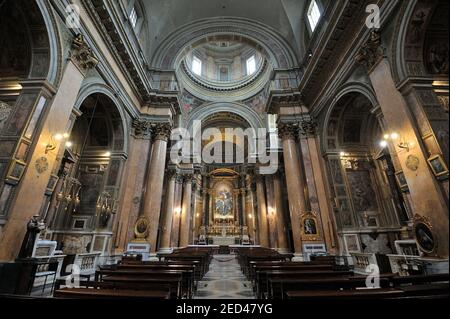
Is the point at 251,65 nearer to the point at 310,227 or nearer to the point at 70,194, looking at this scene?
the point at 310,227

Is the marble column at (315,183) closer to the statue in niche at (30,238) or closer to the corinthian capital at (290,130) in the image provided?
the corinthian capital at (290,130)

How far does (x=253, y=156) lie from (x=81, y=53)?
53.3 ft

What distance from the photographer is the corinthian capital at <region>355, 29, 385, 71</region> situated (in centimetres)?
608

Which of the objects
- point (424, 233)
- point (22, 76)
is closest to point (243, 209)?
point (22, 76)

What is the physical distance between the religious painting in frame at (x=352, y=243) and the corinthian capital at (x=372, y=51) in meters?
6.31

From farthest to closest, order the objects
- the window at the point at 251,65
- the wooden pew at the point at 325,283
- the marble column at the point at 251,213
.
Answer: the window at the point at 251,65 < the marble column at the point at 251,213 < the wooden pew at the point at 325,283

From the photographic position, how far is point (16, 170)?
4.62 metres

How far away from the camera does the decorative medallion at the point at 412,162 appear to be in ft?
15.0

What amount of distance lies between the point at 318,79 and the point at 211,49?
17849mm

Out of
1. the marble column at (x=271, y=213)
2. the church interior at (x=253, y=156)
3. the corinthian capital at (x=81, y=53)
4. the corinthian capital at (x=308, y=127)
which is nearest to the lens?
the church interior at (x=253, y=156)

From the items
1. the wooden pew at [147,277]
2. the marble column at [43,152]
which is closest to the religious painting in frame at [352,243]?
the wooden pew at [147,277]

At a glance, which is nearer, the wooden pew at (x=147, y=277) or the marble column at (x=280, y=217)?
the wooden pew at (x=147, y=277)

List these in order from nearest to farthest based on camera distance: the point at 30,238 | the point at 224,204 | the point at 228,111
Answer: the point at 30,238
the point at 228,111
the point at 224,204

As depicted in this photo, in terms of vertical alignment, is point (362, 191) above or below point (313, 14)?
below
